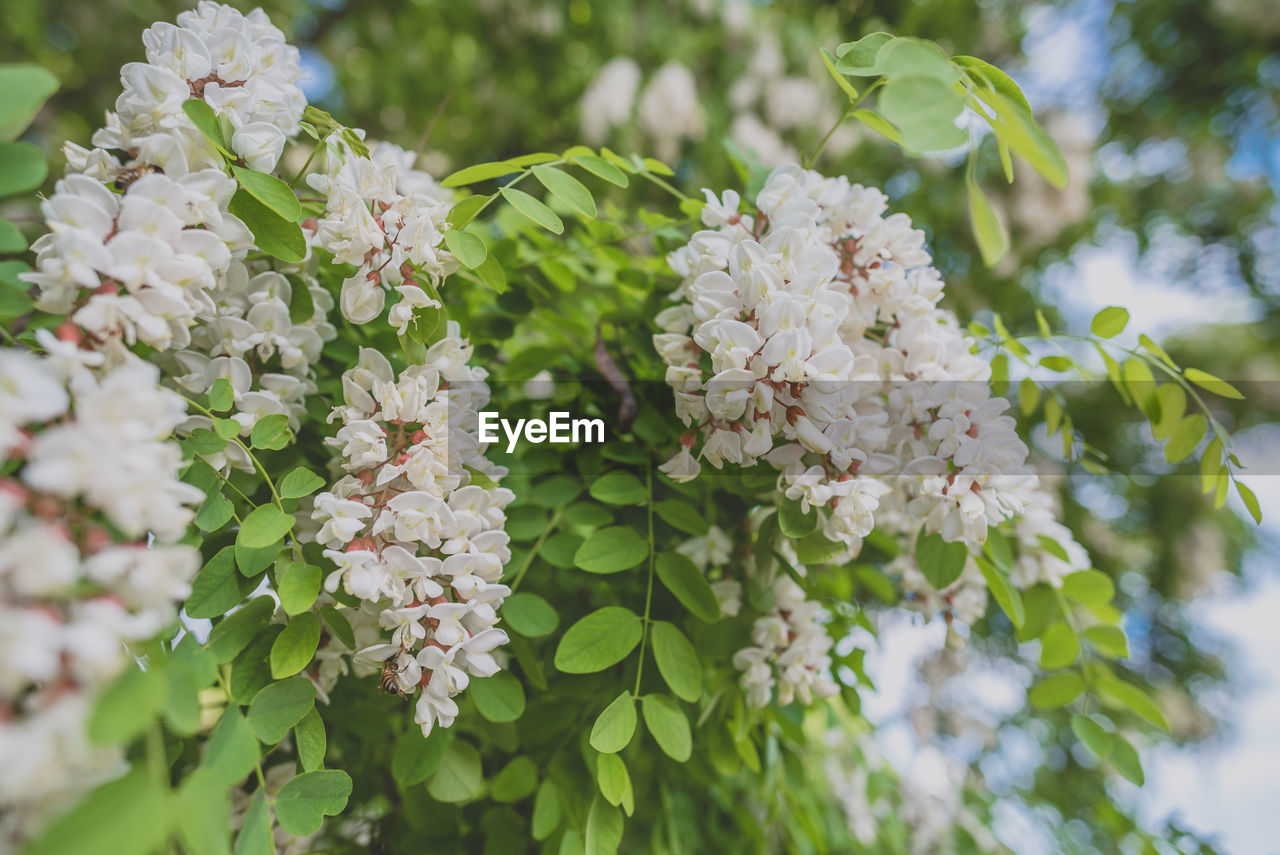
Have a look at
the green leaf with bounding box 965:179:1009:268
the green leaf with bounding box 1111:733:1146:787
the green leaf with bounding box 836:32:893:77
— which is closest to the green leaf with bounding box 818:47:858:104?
the green leaf with bounding box 836:32:893:77

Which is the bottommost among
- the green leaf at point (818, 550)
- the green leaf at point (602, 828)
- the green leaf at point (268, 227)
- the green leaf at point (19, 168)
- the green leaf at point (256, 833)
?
the green leaf at point (602, 828)

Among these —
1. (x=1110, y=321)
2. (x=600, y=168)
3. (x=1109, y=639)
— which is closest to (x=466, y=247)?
(x=600, y=168)

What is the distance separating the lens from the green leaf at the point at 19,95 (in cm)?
24

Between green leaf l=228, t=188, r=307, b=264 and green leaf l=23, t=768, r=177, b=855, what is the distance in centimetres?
25

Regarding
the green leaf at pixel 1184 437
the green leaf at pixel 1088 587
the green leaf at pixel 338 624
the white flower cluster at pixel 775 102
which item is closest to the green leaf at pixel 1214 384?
the green leaf at pixel 1184 437

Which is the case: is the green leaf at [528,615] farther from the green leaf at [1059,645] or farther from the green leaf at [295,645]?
the green leaf at [1059,645]

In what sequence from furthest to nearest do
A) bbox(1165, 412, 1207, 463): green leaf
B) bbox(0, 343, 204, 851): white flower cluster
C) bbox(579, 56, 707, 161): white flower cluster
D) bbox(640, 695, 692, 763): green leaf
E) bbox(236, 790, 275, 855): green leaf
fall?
bbox(579, 56, 707, 161): white flower cluster, bbox(1165, 412, 1207, 463): green leaf, bbox(640, 695, 692, 763): green leaf, bbox(236, 790, 275, 855): green leaf, bbox(0, 343, 204, 851): white flower cluster

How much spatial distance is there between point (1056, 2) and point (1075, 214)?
0.73 m

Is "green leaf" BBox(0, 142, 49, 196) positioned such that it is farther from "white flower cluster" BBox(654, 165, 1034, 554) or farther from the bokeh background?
the bokeh background

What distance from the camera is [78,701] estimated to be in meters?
0.19

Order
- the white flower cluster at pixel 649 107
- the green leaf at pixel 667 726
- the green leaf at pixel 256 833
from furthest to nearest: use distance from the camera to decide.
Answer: the white flower cluster at pixel 649 107 → the green leaf at pixel 667 726 → the green leaf at pixel 256 833

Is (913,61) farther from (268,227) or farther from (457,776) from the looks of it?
(457,776)

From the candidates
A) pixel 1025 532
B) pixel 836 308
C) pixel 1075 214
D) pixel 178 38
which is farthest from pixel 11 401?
pixel 1075 214

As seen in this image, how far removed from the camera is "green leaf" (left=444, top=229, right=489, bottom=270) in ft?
1.20
